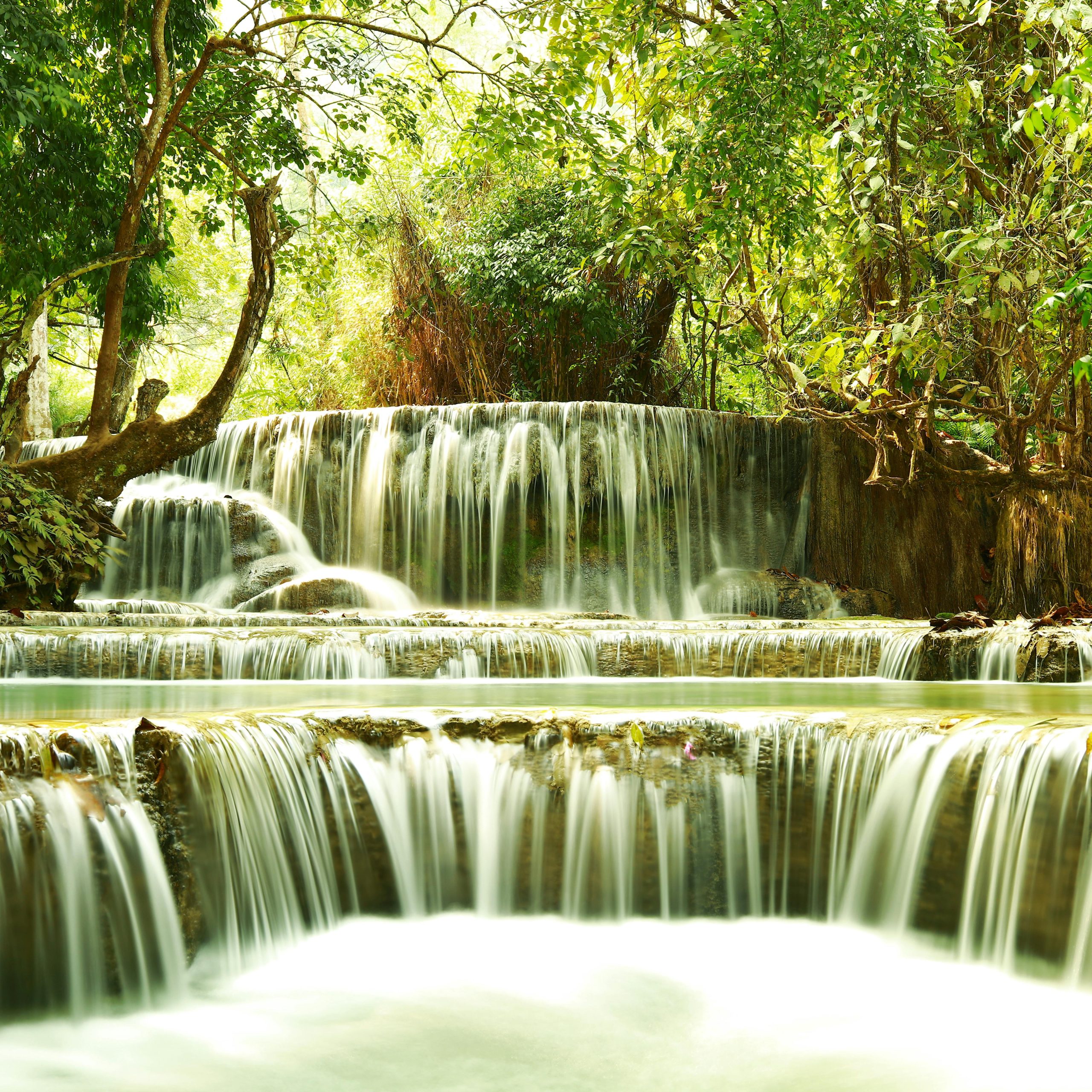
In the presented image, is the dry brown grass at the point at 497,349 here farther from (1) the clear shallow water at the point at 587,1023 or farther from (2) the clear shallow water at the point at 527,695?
(1) the clear shallow water at the point at 587,1023

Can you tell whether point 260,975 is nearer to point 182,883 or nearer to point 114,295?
point 182,883

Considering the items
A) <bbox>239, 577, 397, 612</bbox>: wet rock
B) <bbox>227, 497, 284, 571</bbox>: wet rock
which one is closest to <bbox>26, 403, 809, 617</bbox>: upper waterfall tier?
<bbox>227, 497, 284, 571</bbox>: wet rock

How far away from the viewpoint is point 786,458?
14.8 m

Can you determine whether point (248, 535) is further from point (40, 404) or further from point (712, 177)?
point (712, 177)

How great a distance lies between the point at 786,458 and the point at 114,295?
8.79 m

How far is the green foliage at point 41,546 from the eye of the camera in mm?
9188

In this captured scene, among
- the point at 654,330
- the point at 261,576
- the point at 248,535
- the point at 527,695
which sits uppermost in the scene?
the point at 654,330

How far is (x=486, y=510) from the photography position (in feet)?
45.1

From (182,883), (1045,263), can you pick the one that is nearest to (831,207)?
(1045,263)

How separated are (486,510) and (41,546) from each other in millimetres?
5656

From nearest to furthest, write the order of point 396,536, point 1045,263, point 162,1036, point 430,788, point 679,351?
point 162,1036, point 430,788, point 1045,263, point 396,536, point 679,351

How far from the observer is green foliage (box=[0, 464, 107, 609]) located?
362 inches

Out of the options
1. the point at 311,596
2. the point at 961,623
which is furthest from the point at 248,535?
the point at 961,623

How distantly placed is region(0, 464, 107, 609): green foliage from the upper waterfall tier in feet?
9.93
